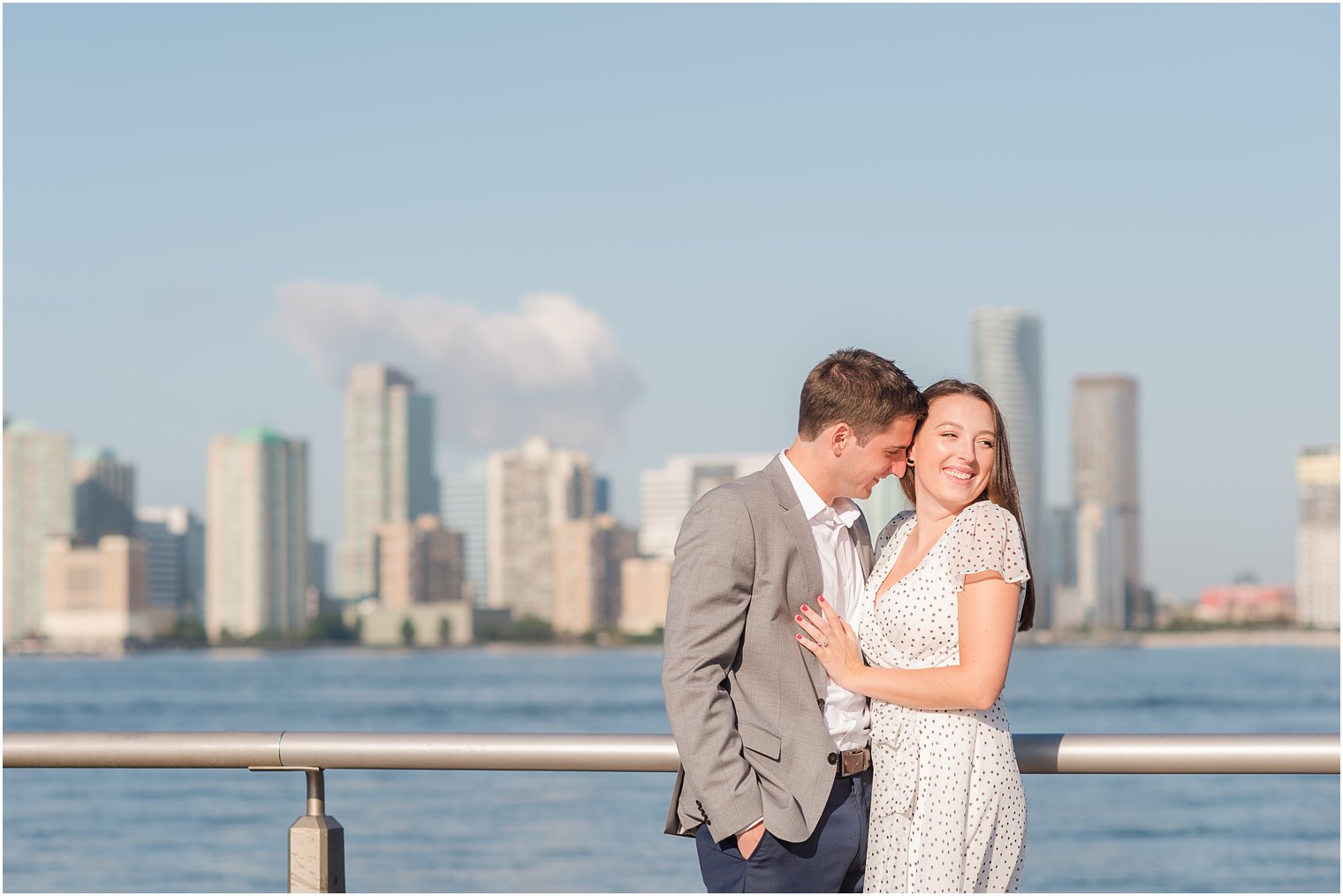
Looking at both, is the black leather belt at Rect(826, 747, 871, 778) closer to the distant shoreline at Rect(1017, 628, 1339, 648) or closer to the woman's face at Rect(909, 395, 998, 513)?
the woman's face at Rect(909, 395, 998, 513)

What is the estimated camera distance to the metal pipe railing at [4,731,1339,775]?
2.87 metres

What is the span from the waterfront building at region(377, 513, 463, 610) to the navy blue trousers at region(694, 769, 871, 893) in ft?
463

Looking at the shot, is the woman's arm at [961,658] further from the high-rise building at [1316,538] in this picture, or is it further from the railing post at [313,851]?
the high-rise building at [1316,538]

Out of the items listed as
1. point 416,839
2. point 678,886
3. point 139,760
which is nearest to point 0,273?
point 139,760

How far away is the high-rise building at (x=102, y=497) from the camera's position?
159500 mm

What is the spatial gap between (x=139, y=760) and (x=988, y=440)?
1785 mm

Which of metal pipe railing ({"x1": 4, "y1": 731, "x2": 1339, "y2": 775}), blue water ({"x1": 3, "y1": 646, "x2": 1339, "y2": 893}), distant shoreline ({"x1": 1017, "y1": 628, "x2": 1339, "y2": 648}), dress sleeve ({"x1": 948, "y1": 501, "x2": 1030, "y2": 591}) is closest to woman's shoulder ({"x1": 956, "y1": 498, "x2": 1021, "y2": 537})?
dress sleeve ({"x1": 948, "y1": 501, "x2": 1030, "y2": 591})

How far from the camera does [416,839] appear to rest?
22688 mm

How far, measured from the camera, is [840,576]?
3133mm

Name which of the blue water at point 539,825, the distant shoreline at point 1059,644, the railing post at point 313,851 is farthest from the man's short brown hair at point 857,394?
the distant shoreline at point 1059,644

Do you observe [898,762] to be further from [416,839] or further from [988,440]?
[416,839]

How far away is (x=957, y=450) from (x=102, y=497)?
16918 cm

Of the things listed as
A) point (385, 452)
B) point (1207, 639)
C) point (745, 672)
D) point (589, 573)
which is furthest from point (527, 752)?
point (385, 452)

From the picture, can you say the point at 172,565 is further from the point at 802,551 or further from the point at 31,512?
the point at 802,551
